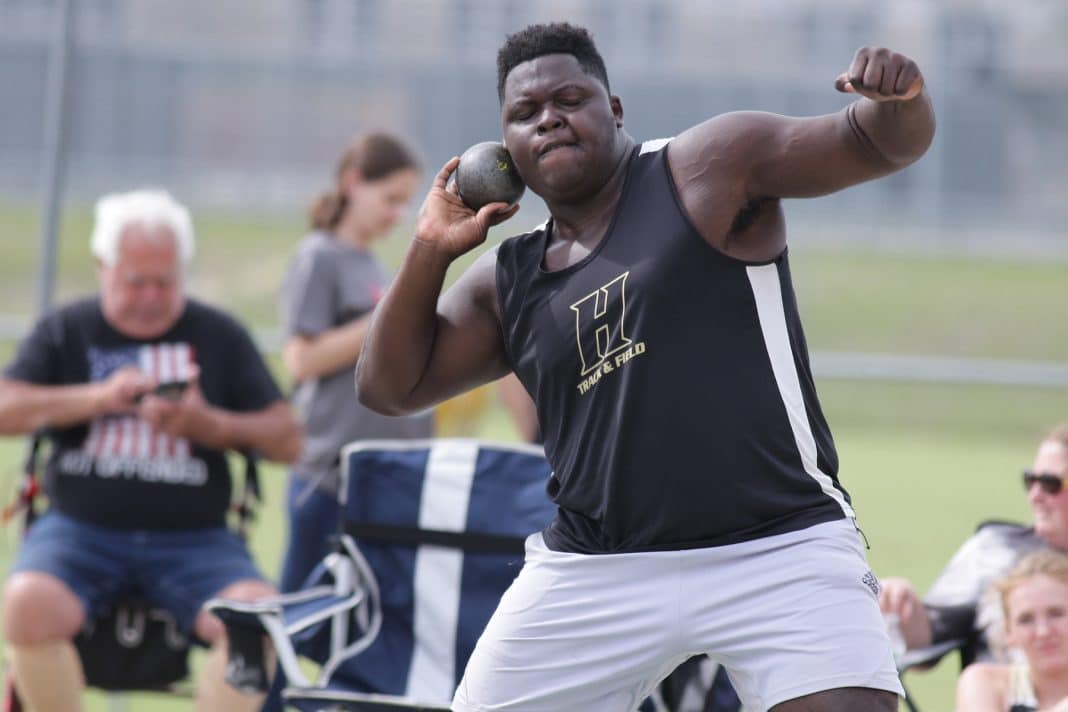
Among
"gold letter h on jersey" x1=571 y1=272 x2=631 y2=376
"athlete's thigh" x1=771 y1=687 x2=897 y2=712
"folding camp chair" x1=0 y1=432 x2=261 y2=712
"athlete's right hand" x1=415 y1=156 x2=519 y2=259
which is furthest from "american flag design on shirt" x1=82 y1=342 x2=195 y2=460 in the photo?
"athlete's thigh" x1=771 y1=687 x2=897 y2=712

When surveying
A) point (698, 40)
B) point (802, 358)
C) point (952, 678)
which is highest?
point (698, 40)

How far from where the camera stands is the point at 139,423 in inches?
194

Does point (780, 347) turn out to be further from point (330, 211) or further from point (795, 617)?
point (330, 211)

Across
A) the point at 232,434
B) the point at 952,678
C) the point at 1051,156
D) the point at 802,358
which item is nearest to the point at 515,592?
the point at 802,358

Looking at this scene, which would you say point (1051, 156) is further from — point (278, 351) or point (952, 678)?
point (952, 678)

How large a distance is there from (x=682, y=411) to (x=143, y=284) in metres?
2.57

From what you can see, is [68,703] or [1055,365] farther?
[1055,365]

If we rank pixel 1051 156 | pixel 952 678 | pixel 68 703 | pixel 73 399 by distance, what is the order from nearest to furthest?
pixel 68 703 < pixel 73 399 < pixel 952 678 < pixel 1051 156

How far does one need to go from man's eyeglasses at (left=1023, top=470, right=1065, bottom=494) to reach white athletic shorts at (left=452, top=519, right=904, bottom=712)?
134 cm

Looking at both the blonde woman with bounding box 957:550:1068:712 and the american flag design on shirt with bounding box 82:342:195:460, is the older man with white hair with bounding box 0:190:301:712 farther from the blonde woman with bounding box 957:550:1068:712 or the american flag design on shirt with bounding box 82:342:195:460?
the blonde woman with bounding box 957:550:1068:712

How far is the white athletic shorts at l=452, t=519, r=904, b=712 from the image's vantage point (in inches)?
110

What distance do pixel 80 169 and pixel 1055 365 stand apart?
1189 cm

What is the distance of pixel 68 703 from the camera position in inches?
177

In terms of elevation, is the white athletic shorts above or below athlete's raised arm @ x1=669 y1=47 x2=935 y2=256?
below
